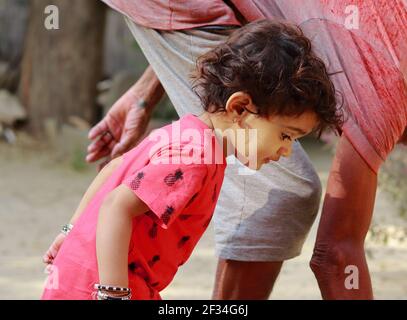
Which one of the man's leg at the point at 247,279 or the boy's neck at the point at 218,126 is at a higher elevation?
the boy's neck at the point at 218,126

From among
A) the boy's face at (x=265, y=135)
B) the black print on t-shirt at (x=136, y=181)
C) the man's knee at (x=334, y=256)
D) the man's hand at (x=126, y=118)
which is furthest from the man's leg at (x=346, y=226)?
the man's hand at (x=126, y=118)

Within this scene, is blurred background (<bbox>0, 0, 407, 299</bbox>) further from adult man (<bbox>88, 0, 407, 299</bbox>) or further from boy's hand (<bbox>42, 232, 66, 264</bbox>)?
boy's hand (<bbox>42, 232, 66, 264</bbox>)

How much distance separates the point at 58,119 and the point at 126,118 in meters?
4.27

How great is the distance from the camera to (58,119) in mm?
7441

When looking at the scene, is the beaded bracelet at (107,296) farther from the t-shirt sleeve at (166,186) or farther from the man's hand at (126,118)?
the man's hand at (126,118)

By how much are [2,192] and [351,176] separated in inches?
154

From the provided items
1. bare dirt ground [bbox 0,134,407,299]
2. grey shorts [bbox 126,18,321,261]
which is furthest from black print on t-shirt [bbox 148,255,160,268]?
bare dirt ground [bbox 0,134,407,299]

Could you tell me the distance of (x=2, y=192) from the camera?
627 centimetres

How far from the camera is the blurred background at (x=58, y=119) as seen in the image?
5.19 meters

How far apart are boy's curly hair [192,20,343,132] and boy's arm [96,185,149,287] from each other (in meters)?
0.30

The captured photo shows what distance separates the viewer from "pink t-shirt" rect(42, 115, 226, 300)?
7.20ft

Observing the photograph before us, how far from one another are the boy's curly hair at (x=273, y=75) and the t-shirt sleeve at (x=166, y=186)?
0.19 meters

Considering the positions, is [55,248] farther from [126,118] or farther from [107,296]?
[126,118]
